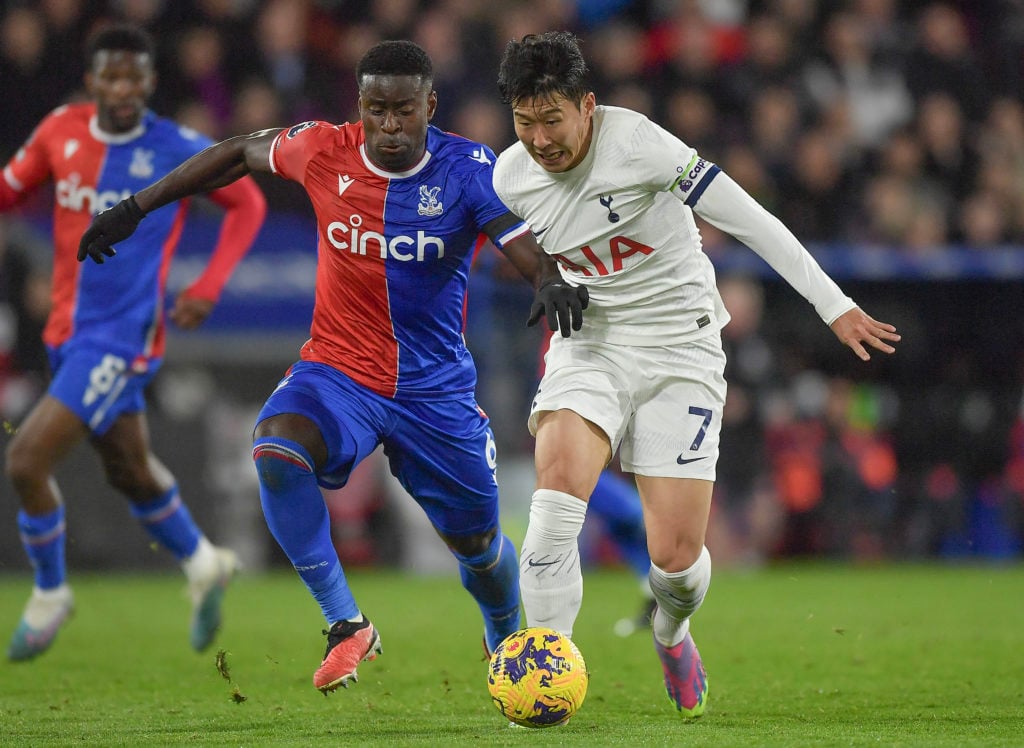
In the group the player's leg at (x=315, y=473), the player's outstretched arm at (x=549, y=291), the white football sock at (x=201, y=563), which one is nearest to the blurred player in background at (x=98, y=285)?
the white football sock at (x=201, y=563)

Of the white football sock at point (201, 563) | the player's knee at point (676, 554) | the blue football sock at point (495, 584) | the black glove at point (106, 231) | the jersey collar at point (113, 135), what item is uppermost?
the jersey collar at point (113, 135)

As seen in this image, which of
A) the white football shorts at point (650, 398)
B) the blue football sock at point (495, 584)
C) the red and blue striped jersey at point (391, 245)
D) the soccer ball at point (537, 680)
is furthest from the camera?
the blue football sock at point (495, 584)

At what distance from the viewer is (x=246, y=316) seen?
504 inches

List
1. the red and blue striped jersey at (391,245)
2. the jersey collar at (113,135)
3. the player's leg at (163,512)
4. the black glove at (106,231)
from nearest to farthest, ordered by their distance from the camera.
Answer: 1. the red and blue striped jersey at (391,245)
2. the black glove at (106,231)
3. the jersey collar at (113,135)
4. the player's leg at (163,512)

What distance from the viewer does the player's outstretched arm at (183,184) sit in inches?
223

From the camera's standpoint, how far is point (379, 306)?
5.64 m

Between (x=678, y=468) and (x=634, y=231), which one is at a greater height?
(x=634, y=231)

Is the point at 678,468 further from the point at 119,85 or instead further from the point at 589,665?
the point at 119,85

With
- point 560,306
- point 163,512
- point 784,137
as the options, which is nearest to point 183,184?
point 560,306

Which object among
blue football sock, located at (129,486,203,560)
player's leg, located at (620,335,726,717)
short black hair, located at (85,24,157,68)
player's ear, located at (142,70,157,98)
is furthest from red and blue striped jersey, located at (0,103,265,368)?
player's leg, located at (620,335,726,717)

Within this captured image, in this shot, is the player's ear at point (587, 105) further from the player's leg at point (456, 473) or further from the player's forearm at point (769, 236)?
the player's leg at point (456, 473)

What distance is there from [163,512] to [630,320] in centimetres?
341

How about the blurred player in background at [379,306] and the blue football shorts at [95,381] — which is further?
the blue football shorts at [95,381]

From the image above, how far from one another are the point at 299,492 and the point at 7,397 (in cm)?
765
